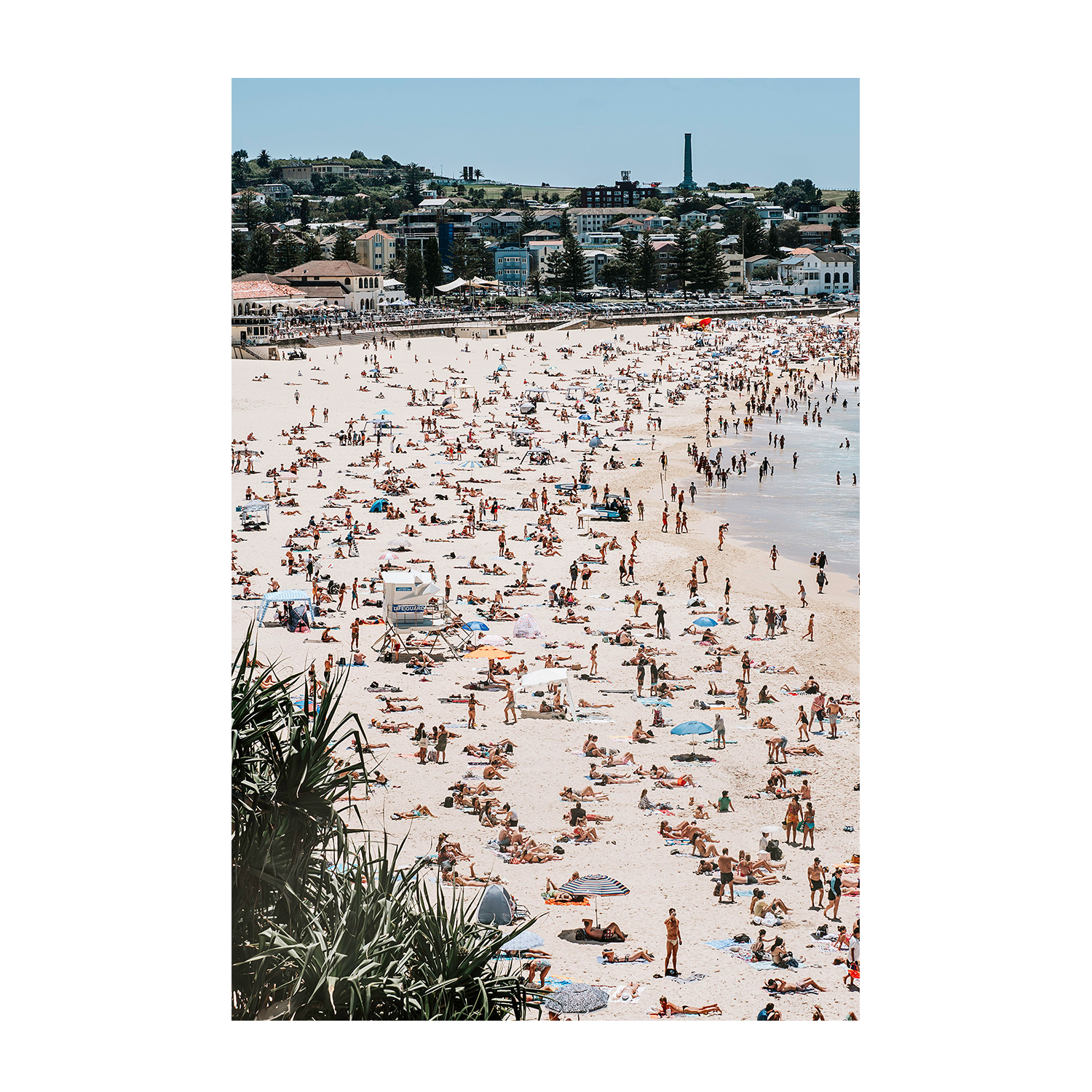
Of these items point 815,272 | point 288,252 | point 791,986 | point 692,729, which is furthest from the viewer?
point 815,272

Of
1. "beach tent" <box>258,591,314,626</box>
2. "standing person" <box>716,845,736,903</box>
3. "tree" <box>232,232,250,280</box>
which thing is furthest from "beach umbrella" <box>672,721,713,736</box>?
"tree" <box>232,232,250,280</box>

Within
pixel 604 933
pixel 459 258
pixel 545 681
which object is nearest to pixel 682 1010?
pixel 604 933

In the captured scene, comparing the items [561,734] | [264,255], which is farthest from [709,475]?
[264,255]

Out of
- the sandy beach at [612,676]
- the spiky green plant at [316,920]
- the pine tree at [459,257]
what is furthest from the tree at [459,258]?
the spiky green plant at [316,920]

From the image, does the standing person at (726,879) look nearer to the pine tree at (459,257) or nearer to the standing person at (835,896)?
the standing person at (835,896)

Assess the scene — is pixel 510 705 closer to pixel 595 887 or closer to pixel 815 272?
pixel 595 887
